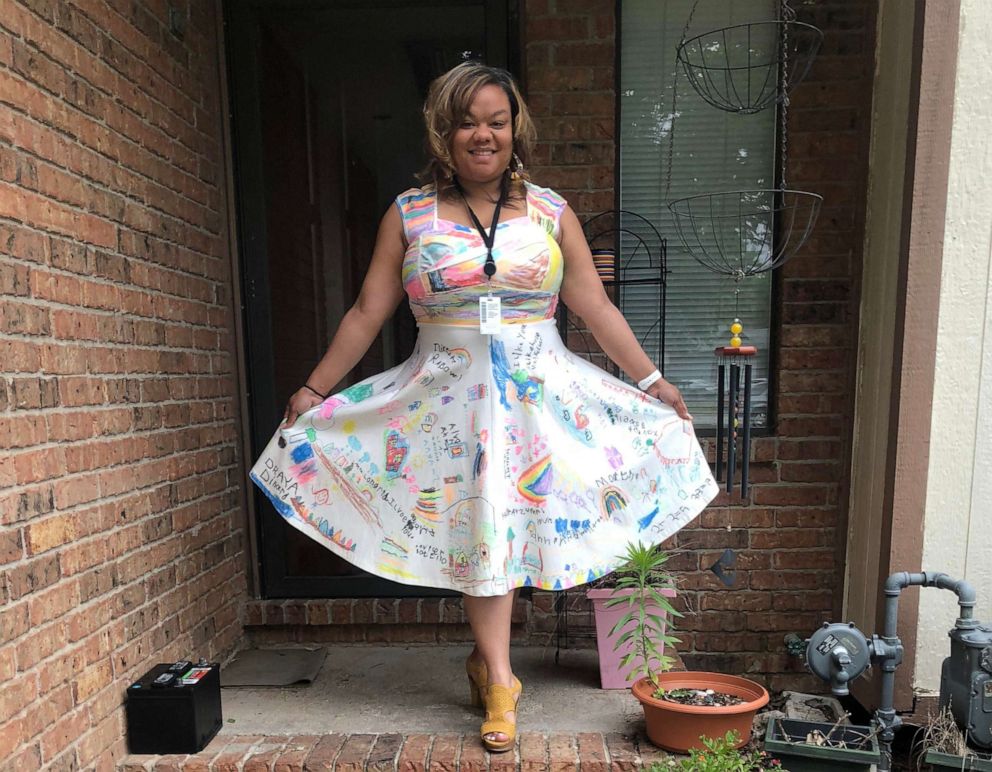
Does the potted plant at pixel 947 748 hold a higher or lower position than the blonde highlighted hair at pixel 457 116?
lower

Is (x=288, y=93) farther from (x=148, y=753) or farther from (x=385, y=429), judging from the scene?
(x=148, y=753)

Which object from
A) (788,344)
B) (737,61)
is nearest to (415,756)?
(788,344)

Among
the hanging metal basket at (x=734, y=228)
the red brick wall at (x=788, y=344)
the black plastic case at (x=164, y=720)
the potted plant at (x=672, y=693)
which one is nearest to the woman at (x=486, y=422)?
the potted plant at (x=672, y=693)

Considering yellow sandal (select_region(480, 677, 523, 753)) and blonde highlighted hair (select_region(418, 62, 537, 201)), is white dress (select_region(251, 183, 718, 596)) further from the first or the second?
yellow sandal (select_region(480, 677, 523, 753))

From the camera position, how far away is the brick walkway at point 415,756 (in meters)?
1.87

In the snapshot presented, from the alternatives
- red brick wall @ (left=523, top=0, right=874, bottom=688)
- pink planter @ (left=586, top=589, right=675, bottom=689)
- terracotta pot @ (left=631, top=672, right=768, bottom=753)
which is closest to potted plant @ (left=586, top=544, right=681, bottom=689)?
pink planter @ (left=586, top=589, right=675, bottom=689)

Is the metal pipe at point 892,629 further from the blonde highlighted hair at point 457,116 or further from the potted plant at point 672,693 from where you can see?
the blonde highlighted hair at point 457,116

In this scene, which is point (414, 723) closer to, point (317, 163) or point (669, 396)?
point (669, 396)

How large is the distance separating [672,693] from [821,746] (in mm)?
396

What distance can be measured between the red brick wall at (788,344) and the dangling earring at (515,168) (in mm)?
655

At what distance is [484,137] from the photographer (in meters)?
1.82

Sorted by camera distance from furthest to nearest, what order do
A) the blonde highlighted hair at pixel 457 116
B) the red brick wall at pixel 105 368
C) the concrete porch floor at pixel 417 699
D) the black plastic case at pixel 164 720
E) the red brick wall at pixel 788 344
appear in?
1. the red brick wall at pixel 788 344
2. the concrete porch floor at pixel 417 699
3. the black plastic case at pixel 164 720
4. the blonde highlighted hair at pixel 457 116
5. the red brick wall at pixel 105 368

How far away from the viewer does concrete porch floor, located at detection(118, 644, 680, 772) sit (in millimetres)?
1885

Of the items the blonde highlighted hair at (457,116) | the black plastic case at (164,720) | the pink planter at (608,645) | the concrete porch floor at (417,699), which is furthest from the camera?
the pink planter at (608,645)
